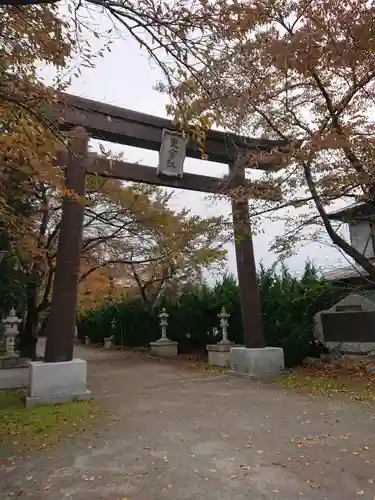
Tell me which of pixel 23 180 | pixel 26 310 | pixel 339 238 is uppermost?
pixel 23 180

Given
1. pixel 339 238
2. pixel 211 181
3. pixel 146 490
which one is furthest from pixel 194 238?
pixel 146 490

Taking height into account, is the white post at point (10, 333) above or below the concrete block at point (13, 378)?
above

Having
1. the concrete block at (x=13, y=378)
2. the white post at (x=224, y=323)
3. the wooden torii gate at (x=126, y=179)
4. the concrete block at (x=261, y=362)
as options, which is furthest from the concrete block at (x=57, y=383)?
the white post at (x=224, y=323)

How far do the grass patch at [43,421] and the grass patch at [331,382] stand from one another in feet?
11.7

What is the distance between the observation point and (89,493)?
2918 millimetres

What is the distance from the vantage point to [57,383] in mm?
6484

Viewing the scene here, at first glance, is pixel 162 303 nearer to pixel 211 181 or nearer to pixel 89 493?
pixel 211 181

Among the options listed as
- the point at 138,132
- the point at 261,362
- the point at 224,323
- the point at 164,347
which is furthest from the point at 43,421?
the point at 164,347

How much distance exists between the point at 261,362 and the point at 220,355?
8.35 ft

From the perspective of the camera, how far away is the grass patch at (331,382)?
637cm

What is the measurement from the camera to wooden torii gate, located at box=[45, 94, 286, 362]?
6863 mm

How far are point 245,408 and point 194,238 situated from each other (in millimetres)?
5159

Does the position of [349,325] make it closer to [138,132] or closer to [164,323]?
[138,132]

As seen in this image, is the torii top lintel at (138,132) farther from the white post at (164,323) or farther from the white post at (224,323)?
the white post at (164,323)
